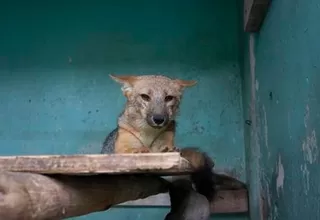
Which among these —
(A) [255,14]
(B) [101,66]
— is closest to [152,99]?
(A) [255,14]

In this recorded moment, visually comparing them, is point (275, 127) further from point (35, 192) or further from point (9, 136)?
point (9, 136)

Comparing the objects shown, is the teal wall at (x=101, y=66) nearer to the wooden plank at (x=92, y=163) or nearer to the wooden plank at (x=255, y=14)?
the wooden plank at (x=255, y=14)

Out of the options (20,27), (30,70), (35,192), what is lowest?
(35,192)

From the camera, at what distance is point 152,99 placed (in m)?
1.95

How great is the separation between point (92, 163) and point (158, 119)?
2.33 ft

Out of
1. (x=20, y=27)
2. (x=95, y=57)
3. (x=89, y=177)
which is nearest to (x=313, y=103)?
(x=89, y=177)

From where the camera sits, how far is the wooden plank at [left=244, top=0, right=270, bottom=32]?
Result: 196cm

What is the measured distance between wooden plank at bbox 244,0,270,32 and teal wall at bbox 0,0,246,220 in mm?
594

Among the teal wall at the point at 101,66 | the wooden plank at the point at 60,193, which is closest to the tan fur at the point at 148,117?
the wooden plank at the point at 60,193

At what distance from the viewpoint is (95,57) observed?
2.88 m

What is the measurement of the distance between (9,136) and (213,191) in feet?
3.80

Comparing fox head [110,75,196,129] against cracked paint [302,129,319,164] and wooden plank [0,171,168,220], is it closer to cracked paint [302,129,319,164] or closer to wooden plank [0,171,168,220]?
wooden plank [0,171,168,220]

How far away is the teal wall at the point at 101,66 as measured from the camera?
2.77m

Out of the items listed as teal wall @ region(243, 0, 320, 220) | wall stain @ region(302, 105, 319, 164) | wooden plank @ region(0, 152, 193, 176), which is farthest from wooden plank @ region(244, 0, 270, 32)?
wooden plank @ region(0, 152, 193, 176)
